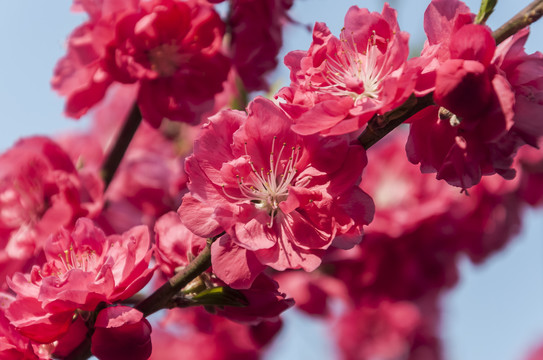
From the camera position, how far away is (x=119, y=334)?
0.90m

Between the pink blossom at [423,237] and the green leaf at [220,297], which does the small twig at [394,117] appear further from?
the pink blossom at [423,237]

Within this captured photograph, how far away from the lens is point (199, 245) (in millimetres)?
1041

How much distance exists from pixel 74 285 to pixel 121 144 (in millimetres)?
634

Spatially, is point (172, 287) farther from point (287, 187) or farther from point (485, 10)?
point (485, 10)

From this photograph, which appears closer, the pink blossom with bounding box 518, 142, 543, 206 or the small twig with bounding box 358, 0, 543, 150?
the small twig with bounding box 358, 0, 543, 150

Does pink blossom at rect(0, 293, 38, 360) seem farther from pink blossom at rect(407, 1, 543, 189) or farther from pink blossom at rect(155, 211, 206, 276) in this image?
pink blossom at rect(407, 1, 543, 189)

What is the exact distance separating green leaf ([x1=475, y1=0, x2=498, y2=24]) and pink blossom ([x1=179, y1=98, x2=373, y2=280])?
257 millimetres

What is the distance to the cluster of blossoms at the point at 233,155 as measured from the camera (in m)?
0.87

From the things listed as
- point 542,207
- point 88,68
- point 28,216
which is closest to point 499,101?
point 88,68

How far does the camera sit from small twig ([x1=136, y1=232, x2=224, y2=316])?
97 cm

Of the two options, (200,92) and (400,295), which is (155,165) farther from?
(400,295)

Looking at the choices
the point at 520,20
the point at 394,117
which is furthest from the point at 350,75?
the point at 520,20

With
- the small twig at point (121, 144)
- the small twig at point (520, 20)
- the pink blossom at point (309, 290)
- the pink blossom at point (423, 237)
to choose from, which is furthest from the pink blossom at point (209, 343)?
the small twig at point (520, 20)

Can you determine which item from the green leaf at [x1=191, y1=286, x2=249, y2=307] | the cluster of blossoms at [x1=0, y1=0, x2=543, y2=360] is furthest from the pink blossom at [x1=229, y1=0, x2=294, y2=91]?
the green leaf at [x1=191, y1=286, x2=249, y2=307]
